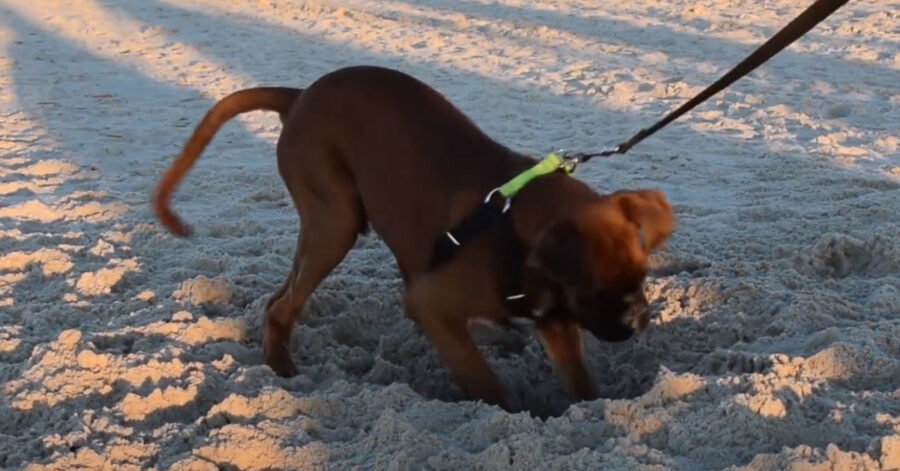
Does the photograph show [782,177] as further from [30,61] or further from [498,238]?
[30,61]

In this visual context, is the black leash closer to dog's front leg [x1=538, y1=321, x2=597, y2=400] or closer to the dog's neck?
the dog's neck

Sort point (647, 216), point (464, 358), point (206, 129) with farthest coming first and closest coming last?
point (206, 129)
point (464, 358)
point (647, 216)

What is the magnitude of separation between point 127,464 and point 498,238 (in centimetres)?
128

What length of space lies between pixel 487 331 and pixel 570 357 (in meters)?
0.69

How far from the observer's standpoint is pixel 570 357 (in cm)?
376

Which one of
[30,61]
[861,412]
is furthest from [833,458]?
[30,61]

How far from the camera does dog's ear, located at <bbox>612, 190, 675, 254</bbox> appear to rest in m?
3.24

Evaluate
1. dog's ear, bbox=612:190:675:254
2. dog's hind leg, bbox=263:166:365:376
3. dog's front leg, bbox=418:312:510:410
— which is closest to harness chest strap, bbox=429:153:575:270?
dog's front leg, bbox=418:312:510:410

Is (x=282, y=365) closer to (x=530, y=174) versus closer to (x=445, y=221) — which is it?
(x=445, y=221)

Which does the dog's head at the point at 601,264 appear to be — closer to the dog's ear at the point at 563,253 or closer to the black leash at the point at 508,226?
the dog's ear at the point at 563,253

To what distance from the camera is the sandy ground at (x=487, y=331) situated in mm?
3219

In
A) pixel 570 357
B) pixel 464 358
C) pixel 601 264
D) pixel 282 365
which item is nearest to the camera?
pixel 601 264

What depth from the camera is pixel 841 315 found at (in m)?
4.10

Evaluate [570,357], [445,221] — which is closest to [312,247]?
[445,221]
